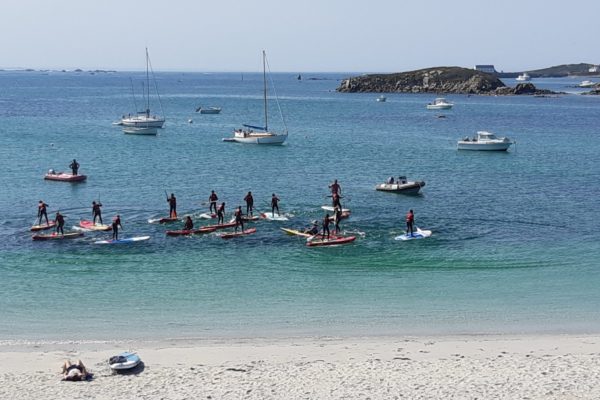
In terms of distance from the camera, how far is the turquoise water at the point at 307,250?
2795 cm

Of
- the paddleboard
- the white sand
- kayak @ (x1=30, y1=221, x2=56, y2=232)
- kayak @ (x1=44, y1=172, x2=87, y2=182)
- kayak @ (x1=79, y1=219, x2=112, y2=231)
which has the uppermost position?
kayak @ (x1=44, y1=172, x2=87, y2=182)

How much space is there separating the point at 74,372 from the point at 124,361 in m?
1.41

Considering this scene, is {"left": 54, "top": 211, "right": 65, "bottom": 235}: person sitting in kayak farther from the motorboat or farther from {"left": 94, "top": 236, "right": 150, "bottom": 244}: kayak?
the motorboat

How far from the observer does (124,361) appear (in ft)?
72.5

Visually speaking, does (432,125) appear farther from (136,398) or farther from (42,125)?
(136,398)

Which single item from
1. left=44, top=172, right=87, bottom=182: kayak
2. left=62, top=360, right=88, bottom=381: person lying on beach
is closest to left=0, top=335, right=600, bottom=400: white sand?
left=62, top=360, right=88, bottom=381: person lying on beach

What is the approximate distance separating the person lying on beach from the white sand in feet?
0.72

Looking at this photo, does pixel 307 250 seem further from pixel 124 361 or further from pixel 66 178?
pixel 66 178

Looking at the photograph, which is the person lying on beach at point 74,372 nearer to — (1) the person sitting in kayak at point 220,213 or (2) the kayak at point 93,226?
(2) the kayak at point 93,226

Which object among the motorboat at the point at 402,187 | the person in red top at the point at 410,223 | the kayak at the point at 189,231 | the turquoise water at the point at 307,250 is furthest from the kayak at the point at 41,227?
the motorboat at the point at 402,187

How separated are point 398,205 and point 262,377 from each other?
28.2 m

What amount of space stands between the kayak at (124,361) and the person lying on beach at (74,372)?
0.81 meters

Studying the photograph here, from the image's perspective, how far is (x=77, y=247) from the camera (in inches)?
1487

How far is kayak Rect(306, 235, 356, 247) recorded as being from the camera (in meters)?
38.1
